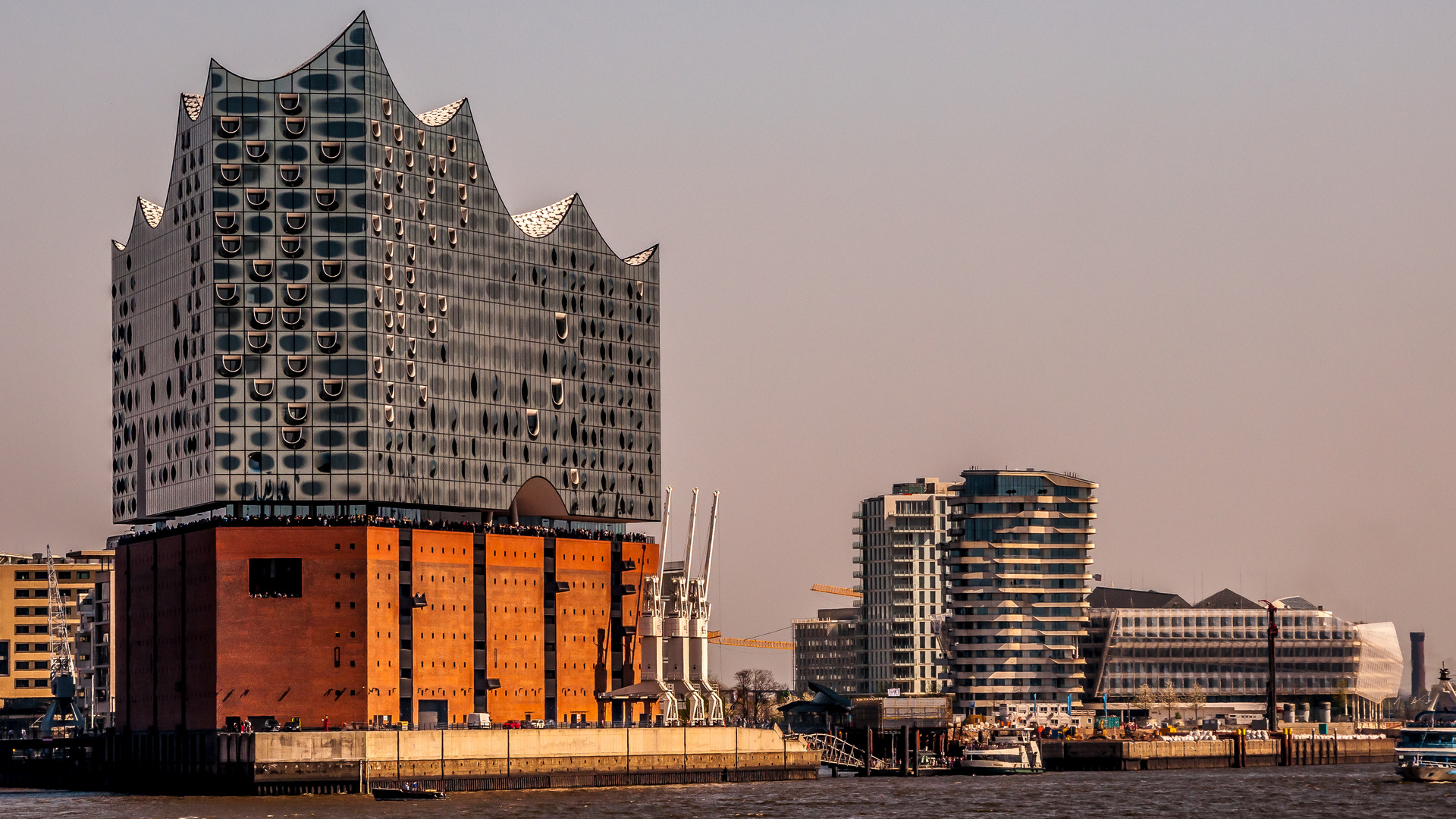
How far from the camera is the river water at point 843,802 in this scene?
147750 mm

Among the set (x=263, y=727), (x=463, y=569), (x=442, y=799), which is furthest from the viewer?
(x=463, y=569)

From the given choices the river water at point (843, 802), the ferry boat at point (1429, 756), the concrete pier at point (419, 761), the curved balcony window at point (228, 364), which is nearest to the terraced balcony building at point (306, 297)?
the curved balcony window at point (228, 364)

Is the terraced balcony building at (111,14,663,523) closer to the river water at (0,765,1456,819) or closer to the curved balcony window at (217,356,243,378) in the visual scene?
the curved balcony window at (217,356,243,378)

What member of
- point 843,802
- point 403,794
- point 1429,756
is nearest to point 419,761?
point 403,794

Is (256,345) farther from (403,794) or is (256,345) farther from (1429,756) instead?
(1429,756)

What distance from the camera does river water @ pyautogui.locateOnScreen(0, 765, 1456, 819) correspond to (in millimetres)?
147750

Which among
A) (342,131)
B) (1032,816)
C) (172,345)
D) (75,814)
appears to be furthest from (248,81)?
(1032,816)

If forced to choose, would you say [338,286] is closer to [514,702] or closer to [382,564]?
[382,564]

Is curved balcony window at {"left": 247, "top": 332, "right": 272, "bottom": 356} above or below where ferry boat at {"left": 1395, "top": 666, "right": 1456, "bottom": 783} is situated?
above

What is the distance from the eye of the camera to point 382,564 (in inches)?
7308

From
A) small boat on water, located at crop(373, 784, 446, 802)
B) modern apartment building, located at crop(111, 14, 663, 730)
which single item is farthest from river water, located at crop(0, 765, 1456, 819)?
modern apartment building, located at crop(111, 14, 663, 730)

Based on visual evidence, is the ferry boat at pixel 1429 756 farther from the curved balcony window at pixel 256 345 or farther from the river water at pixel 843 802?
the curved balcony window at pixel 256 345

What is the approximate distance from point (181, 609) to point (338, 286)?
30.0m

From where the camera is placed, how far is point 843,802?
530ft
